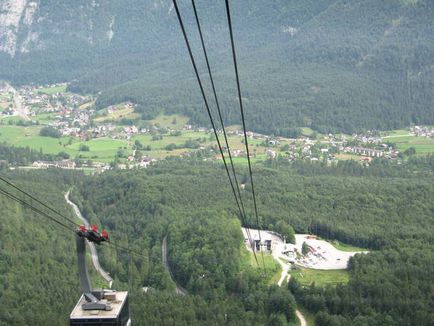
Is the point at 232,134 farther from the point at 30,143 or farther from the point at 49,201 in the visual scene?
the point at 49,201

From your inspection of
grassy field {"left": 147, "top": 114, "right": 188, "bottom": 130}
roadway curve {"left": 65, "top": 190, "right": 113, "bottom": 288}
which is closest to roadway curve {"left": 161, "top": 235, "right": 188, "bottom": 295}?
roadway curve {"left": 65, "top": 190, "right": 113, "bottom": 288}

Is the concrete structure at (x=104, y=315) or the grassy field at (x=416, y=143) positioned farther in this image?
the grassy field at (x=416, y=143)

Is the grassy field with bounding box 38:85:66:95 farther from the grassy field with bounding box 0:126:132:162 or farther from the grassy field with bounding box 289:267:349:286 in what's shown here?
the grassy field with bounding box 289:267:349:286

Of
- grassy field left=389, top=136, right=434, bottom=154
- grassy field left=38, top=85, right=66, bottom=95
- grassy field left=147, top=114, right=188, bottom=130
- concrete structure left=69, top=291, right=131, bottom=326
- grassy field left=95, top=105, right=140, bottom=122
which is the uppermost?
grassy field left=38, top=85, right=66, bottom=95

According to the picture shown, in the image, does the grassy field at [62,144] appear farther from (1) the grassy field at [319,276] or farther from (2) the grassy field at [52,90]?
(1) the grassy field at [319,276]

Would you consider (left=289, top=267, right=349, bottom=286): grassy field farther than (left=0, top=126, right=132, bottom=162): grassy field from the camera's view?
No

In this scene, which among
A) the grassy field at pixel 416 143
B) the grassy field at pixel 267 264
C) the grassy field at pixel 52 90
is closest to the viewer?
the grassy field at pixel 267 264

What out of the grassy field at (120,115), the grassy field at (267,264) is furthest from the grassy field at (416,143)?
the grassy field at (267,264)
